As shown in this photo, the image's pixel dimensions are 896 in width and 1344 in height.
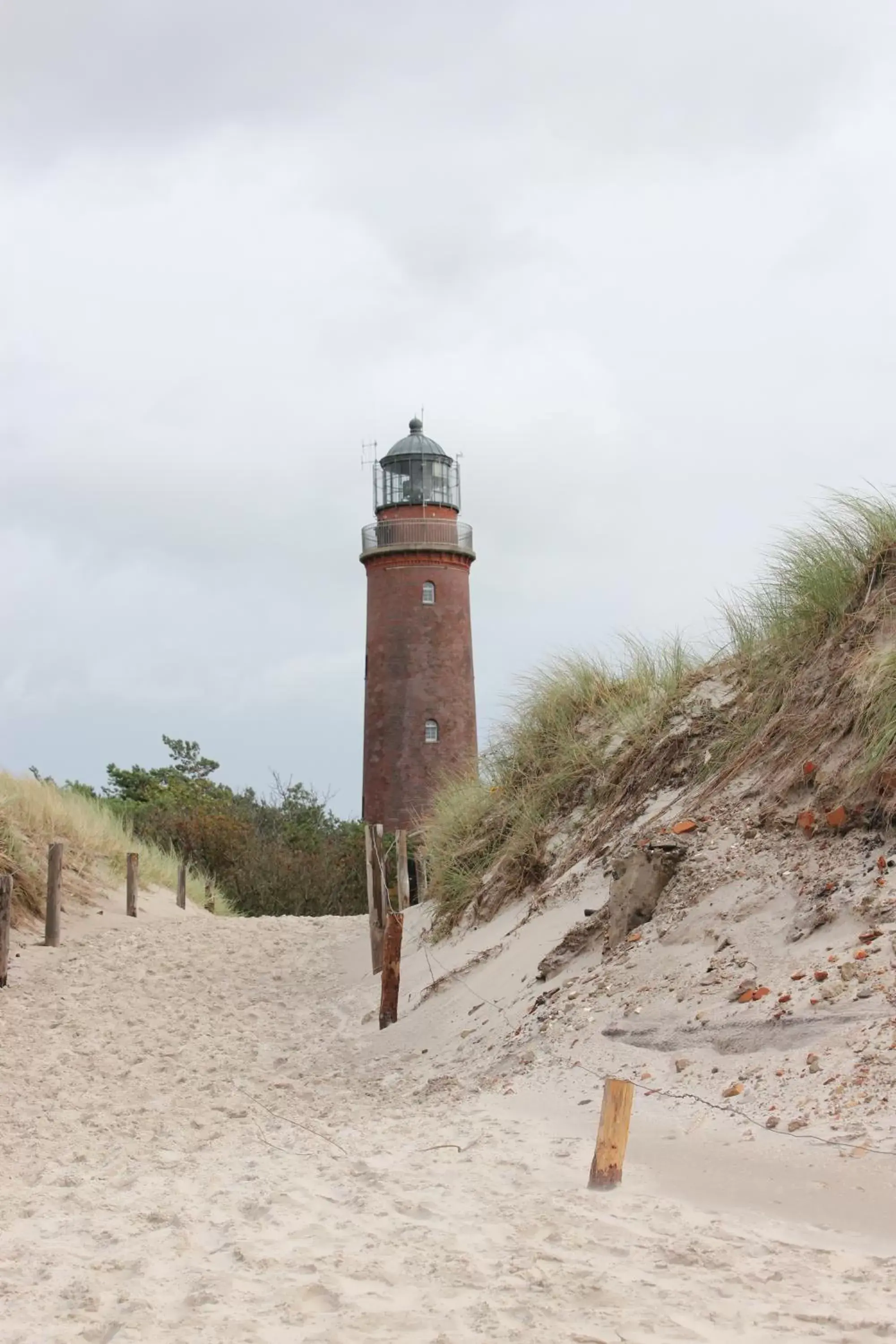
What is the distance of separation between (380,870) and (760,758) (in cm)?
606

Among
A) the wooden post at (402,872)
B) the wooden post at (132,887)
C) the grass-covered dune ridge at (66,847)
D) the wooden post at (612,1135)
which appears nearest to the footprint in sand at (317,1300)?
the wooden post at (612,1135)

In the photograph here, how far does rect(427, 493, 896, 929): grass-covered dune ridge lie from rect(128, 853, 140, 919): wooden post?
218 inches

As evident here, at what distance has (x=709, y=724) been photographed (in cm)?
1020

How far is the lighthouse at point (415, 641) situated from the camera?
28.0 metres

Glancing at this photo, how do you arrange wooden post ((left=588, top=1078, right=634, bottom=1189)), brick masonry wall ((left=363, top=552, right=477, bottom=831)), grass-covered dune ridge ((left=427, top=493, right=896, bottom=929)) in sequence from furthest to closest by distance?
brick masonry wall ((left=363, top=552, right=477, bottom=831))
grass-covered dune ridge ((left=427, top=493, right=896, bottom=929))
wooden post ((left=588, top=1078, right=634, bottom=1189))

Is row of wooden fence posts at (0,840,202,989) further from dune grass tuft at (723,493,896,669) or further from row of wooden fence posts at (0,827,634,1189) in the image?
dune grass tuft at (723,493,896,669)

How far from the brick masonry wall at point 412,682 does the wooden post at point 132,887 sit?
404 inches

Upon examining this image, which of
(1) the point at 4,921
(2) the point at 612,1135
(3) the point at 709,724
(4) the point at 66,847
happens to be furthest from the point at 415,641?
(2) the point at 612,1135

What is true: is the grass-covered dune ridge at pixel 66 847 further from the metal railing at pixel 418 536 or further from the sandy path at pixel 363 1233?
the metal railing at pixel 418 536

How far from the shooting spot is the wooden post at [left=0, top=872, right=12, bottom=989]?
12133 mm

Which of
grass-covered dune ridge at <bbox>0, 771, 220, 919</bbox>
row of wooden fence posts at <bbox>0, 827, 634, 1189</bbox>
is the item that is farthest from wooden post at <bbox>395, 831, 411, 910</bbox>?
grass-covered dune ridge at <bbox>0, 771, 220, 919</bbox>

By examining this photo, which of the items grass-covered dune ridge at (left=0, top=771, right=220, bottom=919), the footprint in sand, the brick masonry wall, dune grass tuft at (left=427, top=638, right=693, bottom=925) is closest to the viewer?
the footprint in sand

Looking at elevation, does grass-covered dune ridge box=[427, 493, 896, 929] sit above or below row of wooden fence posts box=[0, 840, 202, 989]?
above

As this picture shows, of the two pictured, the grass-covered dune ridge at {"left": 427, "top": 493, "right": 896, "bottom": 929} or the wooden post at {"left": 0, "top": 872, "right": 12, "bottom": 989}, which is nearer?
the grass-covered dune ridge at {"left": 427, "top": 493, "right": 896, "bottom": 929}
